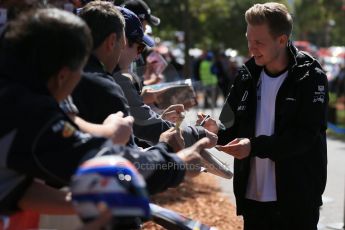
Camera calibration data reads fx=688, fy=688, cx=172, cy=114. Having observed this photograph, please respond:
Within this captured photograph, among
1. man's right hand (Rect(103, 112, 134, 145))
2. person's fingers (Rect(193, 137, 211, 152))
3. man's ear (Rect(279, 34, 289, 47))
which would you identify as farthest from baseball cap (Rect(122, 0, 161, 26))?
person's fingers (Rect(193, 137, 211, 152))

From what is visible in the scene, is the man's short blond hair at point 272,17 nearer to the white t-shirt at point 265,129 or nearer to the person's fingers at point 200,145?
the white t-shirt at point 265,129

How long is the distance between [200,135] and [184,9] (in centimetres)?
1045

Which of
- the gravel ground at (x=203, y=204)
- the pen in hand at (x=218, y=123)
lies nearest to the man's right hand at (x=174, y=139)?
the pen in hand at (x=218, y=123)

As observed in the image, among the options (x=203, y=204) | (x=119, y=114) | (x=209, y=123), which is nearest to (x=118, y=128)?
(x=119, y=114)

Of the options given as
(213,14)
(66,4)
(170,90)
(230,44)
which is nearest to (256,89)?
(170,90)

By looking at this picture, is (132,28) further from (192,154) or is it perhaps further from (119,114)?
(192,154)

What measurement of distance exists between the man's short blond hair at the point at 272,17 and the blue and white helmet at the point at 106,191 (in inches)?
82.1

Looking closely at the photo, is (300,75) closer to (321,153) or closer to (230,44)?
(321,153)

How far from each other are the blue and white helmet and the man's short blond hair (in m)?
2.08

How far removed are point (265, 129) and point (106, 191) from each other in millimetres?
2250

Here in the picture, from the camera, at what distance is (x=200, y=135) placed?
328 cm

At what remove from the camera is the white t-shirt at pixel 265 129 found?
4.06 metres

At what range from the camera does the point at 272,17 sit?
3.94 meters

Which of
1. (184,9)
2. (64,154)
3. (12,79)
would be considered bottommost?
(184,9)
